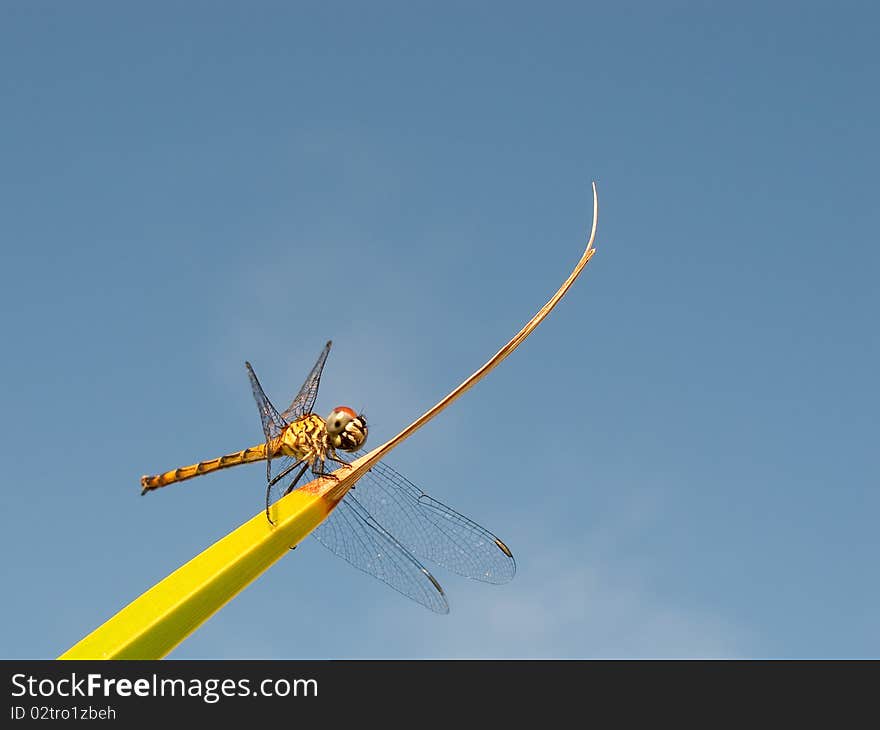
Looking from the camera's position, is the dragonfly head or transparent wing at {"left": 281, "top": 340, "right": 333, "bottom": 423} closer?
the dragonfly head

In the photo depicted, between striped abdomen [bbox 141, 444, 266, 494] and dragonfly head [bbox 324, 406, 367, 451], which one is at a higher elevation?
striped abdomen [bbox 141, 444, 266, 494]

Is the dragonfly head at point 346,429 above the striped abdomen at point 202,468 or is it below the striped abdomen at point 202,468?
below

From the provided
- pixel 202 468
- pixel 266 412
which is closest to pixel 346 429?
pixel 266 412

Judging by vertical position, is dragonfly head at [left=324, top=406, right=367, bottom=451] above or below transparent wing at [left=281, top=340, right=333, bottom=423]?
below
